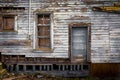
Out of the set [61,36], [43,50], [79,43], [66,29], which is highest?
[66,29]

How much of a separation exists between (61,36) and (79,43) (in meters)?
1.01

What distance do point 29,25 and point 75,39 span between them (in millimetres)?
2485

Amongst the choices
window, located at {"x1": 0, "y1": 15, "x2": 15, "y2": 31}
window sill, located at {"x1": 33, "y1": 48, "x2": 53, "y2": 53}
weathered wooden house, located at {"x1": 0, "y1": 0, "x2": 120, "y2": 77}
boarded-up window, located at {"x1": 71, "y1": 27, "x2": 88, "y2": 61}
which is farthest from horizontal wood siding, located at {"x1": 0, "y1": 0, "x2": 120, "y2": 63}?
boarded-up window, located at {"x1": 71, "y1": 27, "x2": 88, "y2": 61}

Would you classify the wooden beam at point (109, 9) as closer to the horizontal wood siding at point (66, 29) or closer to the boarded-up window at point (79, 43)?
the horizontal wood siding at point (66, 29)

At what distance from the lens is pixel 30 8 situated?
15211mm

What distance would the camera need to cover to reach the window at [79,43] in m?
15.2

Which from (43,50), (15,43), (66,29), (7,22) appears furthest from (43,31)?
(7,22)

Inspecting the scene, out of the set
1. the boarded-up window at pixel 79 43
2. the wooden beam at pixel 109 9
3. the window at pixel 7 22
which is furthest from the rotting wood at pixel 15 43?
the wooden beam at pixel 109 9

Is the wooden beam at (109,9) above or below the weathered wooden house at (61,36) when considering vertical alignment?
above

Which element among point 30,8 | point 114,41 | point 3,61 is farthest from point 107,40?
point 3,61

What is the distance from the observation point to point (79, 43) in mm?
15266

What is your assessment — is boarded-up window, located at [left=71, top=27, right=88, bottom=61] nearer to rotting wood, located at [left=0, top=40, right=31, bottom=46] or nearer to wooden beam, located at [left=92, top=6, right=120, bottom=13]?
wooden beam, located at [left=92, top=6, right=120, bottom=13]

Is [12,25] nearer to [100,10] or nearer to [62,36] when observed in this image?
[62,36]

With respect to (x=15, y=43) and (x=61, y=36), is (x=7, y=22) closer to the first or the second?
(x=15, y=43)
